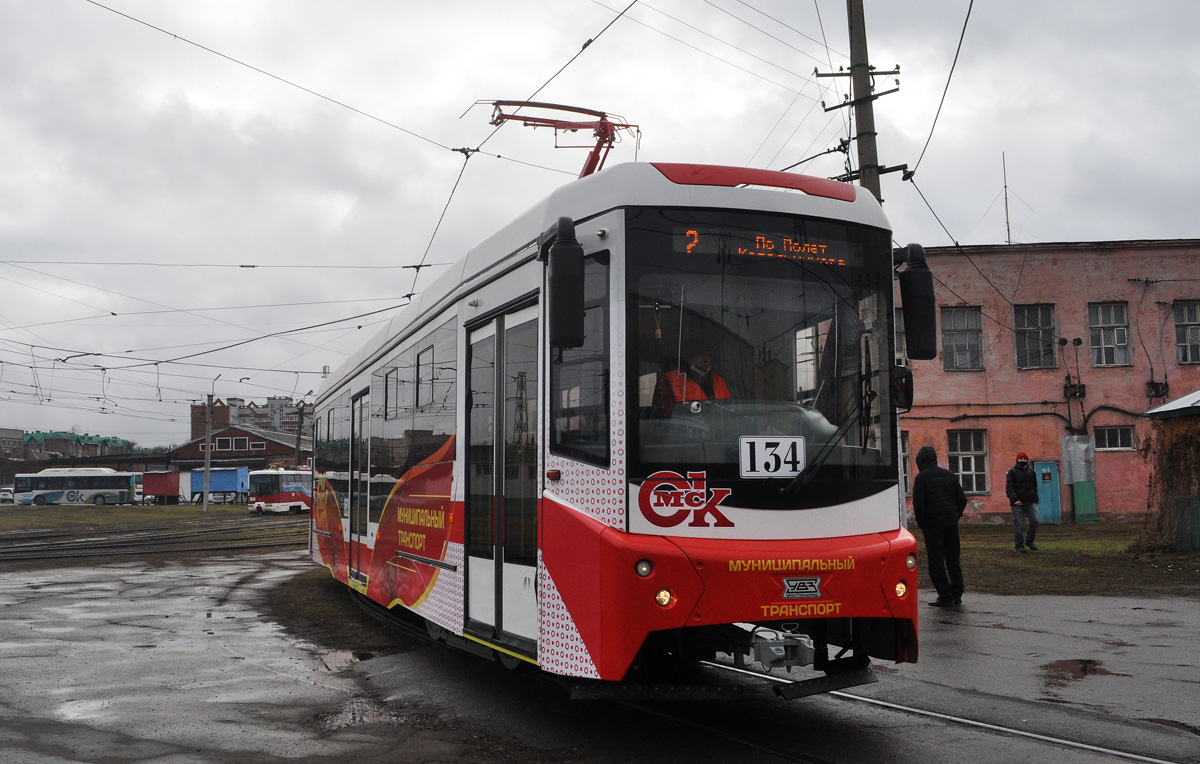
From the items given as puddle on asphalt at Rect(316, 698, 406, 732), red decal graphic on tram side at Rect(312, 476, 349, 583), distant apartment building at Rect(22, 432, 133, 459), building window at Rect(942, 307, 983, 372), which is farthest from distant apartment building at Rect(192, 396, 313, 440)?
puddle on asphalt at Rect(316, 698, 406, 732)

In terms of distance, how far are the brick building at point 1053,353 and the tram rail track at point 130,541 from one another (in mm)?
19656

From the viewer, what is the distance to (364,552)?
1192 cm

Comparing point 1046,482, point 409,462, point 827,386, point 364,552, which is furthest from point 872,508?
point 1046,482

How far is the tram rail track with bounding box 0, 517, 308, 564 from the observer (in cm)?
2611

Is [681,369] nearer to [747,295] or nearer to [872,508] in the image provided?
[747,295]

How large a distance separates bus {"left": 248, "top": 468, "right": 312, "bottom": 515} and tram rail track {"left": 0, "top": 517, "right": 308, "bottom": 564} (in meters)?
22.1

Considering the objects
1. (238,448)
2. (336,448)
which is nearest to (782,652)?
(336,448)

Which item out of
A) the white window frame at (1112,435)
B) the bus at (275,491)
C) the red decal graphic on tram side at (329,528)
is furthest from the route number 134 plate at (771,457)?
the bus at (275,491)

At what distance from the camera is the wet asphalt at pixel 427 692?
20.5 feet

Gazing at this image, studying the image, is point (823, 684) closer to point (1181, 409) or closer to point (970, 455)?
point (1181, 409)

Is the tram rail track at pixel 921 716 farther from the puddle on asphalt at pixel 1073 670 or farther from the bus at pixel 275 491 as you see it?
the bus at pixel 275 491

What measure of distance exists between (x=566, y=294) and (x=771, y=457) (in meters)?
1.45

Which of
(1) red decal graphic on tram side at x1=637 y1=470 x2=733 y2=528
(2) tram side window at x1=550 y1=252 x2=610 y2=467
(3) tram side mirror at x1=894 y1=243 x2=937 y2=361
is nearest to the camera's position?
(1) red decal graphic on tram side at x1=637 y1=470 x2=733 y2=528

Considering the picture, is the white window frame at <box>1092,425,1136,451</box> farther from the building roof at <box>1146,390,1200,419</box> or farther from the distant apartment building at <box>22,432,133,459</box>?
the distant apartment building at <box>22,432,133,459</box>
